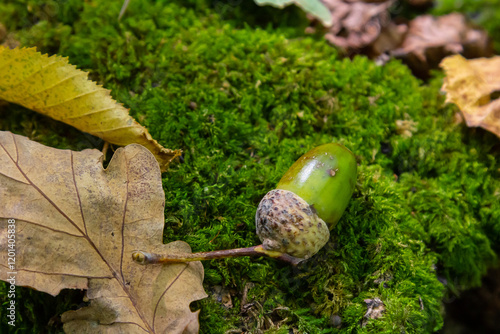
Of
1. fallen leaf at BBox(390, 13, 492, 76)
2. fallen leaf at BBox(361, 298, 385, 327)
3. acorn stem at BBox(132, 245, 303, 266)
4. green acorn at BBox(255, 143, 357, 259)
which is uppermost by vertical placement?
fallen leaf at BBox(390, 13, 492, 76)

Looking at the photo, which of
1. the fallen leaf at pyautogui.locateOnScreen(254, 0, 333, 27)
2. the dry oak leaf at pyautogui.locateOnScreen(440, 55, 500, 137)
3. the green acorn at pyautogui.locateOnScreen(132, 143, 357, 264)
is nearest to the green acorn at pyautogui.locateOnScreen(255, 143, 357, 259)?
the green acorn at pyautogui.locateOnScreen(132, 143, 357, 264)

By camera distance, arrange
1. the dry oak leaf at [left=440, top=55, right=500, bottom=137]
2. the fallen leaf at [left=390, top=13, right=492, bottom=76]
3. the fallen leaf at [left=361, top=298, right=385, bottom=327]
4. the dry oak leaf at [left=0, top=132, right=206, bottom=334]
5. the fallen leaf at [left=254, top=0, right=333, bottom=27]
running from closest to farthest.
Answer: the dry oak leaf at [left=0, top=132, right=206, bottom=334] < the fallen leaf at [left=361, top=298, right=385, bottom=327] < the dry oak leaf at [left=440, top=55, right=500, bottom=137] < the fallen leaf at [left=254, top=0, right=333, bottom=27] < the fallen leaf at [left=390, top=13, right=492, bottom=76]

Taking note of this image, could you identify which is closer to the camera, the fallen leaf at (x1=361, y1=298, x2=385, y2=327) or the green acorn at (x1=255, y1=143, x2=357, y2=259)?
the green acorn at (x1=255, y1=143, x2=357, y2=259)

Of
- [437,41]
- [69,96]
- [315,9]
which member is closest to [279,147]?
[69,96]

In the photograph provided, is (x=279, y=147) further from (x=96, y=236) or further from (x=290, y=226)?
(x=96, y=236)

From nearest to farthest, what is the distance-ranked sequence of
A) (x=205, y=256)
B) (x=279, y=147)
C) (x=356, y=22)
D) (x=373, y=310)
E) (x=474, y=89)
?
(x=205, y=256), (x=373, y=310), (x=279, y=147), (x=474, y=89), (x=356, y=22)

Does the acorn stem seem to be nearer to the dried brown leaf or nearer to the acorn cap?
the acorn cap

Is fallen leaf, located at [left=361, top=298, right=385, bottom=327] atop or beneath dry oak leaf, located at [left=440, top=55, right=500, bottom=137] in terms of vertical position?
beneath
